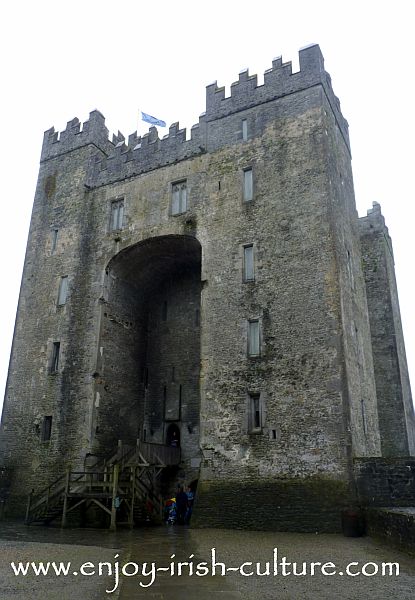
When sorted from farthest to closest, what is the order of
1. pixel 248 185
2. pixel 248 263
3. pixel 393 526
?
pixel 248 185, pixel 248 263, pixel 393 526

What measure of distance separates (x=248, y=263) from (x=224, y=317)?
220 cm

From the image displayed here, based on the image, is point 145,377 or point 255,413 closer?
point 255,413

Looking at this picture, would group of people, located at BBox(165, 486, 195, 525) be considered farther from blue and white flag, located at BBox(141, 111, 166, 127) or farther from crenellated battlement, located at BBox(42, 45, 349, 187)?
blue and white flag, located at BBox(141, 111, 166, 127)

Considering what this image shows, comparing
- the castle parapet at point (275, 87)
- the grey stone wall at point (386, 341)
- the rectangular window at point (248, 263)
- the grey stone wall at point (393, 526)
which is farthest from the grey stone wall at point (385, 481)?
the castle parapet at point (275, 87)

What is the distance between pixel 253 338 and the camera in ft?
58.5

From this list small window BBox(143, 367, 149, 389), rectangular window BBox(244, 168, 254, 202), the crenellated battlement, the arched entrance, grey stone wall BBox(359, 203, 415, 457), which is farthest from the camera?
small window BBox(143, 367, 149, 389)

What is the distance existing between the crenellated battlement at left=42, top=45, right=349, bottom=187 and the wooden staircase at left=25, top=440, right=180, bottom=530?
1226 centimetres

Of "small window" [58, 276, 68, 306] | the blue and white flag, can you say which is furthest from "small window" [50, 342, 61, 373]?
the blue and white flag

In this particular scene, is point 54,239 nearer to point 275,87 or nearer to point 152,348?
point 152,348

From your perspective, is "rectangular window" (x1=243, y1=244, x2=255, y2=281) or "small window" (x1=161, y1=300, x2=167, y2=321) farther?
"small window" (x1=161, y1=300, x2=167, y2=321)

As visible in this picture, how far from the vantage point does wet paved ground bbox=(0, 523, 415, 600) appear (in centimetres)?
722

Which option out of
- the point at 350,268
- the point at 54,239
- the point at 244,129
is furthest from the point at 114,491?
the point at 244,129

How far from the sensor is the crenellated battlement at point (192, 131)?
66.5 ft

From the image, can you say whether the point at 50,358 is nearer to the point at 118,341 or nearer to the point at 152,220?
the point at 118,341
